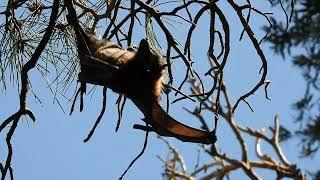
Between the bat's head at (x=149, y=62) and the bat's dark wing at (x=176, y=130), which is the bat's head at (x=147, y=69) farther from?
the bat's dark wing at (x=176, y=130)

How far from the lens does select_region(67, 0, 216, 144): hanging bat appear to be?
1338mm

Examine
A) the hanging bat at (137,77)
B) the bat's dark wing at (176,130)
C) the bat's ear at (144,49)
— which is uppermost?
the bat's ear at (144,49)

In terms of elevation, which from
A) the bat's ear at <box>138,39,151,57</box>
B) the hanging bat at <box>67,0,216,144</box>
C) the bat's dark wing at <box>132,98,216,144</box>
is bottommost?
the bat's dark wing at <box>132,98,216,144</box>

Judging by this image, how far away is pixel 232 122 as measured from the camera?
16.5 feet

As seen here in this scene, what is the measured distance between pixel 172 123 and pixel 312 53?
25.4 feet

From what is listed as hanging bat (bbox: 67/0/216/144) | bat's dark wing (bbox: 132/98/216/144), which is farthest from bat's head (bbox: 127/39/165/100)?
bat's dark wing (bbox: 132/98/216/144)

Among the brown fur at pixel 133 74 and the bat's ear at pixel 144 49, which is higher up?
the bat's ear at pixel 144 49

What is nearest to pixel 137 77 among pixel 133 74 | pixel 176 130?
pixel 133 74

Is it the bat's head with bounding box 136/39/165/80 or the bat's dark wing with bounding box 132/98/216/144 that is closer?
the bat's dark wing with bounding box 132/98/216/144

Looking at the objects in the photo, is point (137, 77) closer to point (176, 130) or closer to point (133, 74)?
point (133, 74)

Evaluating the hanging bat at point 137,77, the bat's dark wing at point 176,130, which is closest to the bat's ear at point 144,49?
the hanging bat at point 137,77

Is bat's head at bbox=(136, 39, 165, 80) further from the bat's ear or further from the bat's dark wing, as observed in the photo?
the bat's dark wing

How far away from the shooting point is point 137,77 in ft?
4.77

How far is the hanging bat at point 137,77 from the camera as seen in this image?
1338 millimetres
